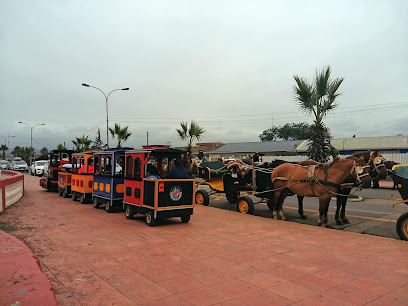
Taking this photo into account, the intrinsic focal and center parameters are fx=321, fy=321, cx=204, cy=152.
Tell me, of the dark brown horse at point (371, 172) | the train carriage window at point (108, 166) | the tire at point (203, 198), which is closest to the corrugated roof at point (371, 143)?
the tire at point (203, 198)

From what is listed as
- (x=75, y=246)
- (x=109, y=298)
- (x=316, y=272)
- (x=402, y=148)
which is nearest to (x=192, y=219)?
(x=75, y=246)

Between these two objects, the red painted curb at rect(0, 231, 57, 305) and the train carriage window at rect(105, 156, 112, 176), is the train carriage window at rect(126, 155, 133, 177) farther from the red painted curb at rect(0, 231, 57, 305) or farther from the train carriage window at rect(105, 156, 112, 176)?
the red painted curb at rect(0, 231, 57, 305)

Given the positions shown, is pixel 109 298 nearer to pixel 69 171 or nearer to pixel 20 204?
pixel 20 204

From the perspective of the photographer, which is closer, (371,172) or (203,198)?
(371,172)

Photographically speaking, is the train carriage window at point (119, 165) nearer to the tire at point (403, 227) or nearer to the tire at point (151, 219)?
the tire at point (151, 219)

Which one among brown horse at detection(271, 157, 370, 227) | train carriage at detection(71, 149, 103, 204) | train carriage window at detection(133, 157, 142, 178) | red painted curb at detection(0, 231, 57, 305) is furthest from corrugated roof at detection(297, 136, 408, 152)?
red painted curb at detection(0, 231, 57, 305)

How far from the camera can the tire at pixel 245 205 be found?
1088cm

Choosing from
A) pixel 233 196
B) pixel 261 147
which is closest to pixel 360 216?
pixel 233 196

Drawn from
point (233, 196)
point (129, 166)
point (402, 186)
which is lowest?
point (233, 196)

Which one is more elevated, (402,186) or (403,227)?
(402,186)

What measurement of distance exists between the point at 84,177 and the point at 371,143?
31.9 meters

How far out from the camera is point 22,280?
4.39 m

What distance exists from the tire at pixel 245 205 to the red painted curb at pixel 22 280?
6914mm

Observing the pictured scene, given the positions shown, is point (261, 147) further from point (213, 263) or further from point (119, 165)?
point (213, 263)
